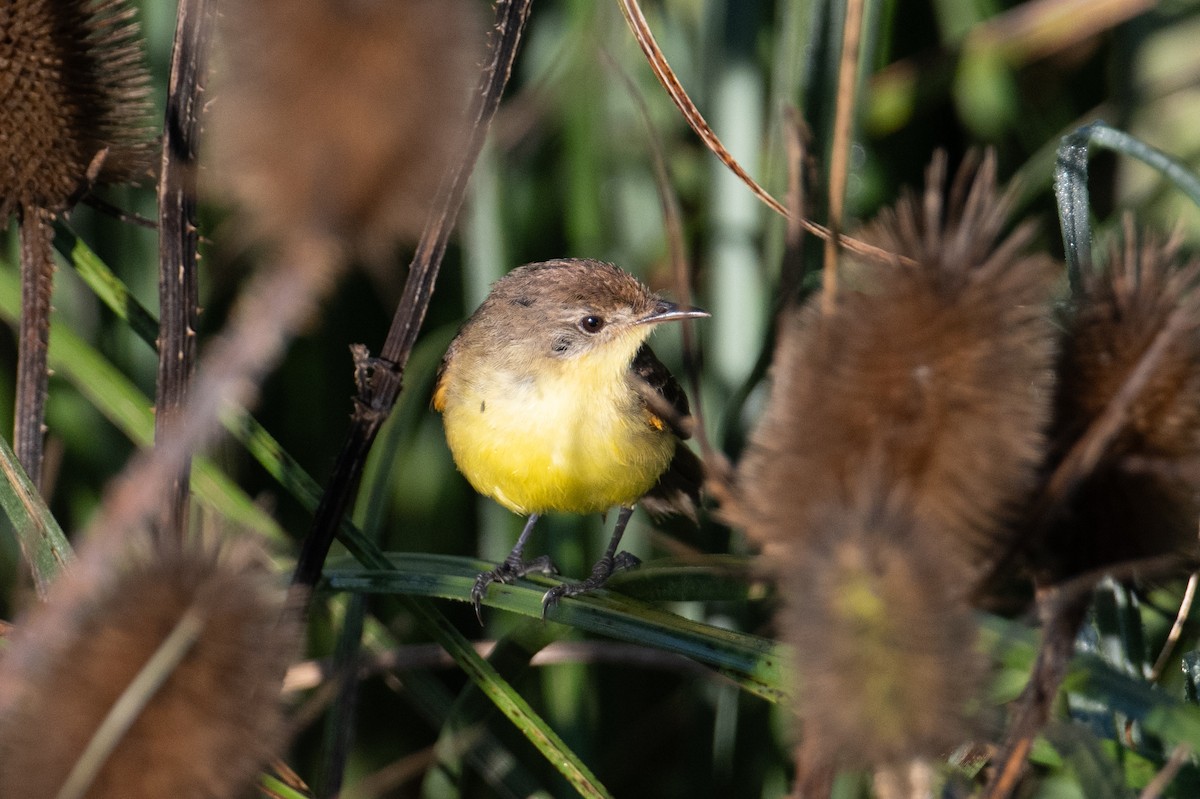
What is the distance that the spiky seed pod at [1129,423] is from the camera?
3.46ft

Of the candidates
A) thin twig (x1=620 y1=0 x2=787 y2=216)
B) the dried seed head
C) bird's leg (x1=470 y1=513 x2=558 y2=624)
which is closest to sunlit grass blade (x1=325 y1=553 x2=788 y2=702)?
bird's leg (x1=470 y1=513 x2=558 y2=624)

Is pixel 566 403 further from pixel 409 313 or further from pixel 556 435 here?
pixel 409 313

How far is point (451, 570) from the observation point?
1.65 m

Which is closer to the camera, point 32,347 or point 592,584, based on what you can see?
point 32,347

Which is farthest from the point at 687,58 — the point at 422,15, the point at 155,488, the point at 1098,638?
the point at 155,488

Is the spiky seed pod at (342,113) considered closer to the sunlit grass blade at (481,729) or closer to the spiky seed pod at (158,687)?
the spiky seed pod at (158,687)

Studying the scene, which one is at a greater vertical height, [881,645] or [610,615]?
[881,645]

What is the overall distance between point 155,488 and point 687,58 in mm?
2327

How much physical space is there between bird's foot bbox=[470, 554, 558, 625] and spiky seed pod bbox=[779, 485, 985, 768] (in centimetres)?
70

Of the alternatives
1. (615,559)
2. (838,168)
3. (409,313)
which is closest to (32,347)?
(409,313)

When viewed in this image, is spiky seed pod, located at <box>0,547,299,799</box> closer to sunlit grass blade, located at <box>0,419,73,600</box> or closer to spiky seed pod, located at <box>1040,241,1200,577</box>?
sunlit grass blade, located at <box>0,419,73,600</box>

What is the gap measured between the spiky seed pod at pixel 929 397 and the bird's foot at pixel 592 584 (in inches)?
24.2

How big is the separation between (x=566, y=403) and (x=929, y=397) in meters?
1.55

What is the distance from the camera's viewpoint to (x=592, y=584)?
1908mm
